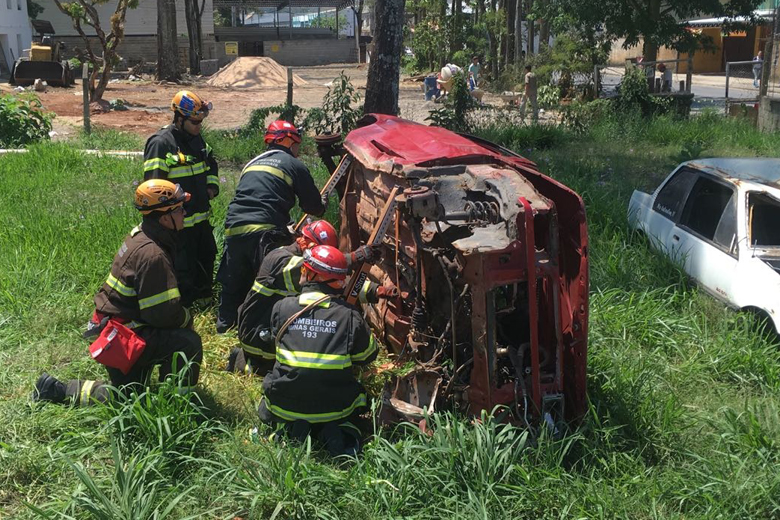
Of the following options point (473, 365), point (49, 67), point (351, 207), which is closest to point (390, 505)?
point (473, 365)

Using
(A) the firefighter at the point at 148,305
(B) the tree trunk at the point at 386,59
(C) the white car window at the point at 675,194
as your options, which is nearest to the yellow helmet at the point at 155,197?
(A) the firefighter at the point at 148,305

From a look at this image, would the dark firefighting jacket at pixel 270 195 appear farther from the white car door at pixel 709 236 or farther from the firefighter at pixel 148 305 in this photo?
the white car door at pixel 709 236

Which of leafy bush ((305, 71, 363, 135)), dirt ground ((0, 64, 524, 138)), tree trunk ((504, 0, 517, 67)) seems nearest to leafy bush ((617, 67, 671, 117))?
dirt ground ((0, 64, 524, 138))

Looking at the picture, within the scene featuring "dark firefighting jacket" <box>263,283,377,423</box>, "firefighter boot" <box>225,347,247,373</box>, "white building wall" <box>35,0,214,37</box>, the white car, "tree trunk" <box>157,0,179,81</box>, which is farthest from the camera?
"white building wall" <box>35,0,214,37</box>

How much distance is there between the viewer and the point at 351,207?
632 cm

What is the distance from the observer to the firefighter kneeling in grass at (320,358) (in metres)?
4.27

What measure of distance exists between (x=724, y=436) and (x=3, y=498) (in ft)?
13.0

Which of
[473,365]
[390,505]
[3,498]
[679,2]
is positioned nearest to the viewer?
[390,505]

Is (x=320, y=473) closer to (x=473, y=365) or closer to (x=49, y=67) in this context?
(x=473, y=365)

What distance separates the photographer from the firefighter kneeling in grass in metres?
4.27

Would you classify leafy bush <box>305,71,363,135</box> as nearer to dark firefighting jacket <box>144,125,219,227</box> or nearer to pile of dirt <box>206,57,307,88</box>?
dark firefighting jacket <box>144,125,219,227</box>

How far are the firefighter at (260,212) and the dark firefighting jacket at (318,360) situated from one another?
1.61 metres

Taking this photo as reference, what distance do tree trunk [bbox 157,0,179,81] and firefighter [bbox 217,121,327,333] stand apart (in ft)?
84.0

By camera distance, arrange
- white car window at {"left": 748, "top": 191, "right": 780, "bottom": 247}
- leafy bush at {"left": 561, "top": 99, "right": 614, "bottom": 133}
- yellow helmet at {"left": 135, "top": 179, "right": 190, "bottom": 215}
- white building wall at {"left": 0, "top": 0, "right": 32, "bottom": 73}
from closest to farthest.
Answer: yellow helmet at {"left": 135, "top": 179, "right": 190, "bottom": 215}, white car window at {"left": 748, "top": 191, "right": 780, "bottom": 247}, leafy bush at {"left": 561, "top": 99, "right": 614, "bottom": 133}, white building wall at {"left": 0, "top": 0, "right": 32, "bottom": 73}
